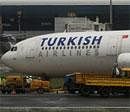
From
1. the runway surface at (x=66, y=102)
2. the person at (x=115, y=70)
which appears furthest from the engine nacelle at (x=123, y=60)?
the runway surface at (x=66, y=102)

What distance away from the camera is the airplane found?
116 feet

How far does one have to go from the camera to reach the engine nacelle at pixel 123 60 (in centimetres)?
3422

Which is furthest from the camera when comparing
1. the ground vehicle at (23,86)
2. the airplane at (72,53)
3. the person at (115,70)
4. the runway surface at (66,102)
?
the ground vehicle at (23,86)

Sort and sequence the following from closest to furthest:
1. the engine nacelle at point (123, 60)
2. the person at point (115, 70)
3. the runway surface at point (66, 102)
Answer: the runway surface at point (66, 102), the person at point (115, 70), the engine nacelle at point (123, 60)

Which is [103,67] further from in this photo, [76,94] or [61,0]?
[61,0]

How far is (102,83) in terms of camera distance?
32.2 m

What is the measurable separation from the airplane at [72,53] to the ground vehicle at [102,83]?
80.1 inches

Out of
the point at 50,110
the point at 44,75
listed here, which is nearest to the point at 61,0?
the point at 44,75

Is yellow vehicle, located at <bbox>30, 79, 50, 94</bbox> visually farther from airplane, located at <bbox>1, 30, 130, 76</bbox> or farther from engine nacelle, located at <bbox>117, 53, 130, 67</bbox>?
engine nacelle, located at <bbox>117, 53, 130, 67</bbox>

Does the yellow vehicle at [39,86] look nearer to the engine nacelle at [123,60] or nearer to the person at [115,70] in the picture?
the person at [115,70]

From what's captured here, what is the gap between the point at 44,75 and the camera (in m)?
39.1

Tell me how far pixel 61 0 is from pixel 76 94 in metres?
119

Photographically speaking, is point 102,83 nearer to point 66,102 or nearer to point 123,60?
point 123,60

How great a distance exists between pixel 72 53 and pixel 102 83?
16.8 ft
